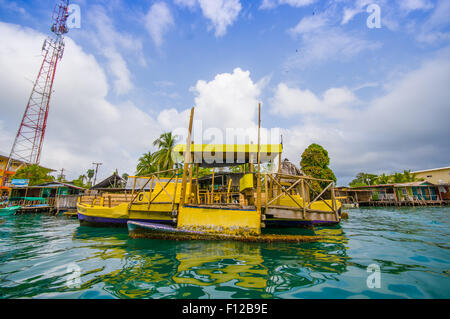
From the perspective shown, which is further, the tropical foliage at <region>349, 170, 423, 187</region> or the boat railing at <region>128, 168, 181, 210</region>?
the tropical foliage at <region>349, 170, 423, 187</region>

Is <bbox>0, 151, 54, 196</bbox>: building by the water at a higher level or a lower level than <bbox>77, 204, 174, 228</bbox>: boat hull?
higher

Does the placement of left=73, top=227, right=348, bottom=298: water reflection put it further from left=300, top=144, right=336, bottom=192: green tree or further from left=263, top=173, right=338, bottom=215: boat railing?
left=300, top=144, right=336, bottom=192: green tree

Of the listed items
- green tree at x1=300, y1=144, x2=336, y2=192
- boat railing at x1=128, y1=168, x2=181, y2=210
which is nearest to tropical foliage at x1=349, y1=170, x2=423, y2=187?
green tree at x1=300, y1=144, x2=336, y2=192

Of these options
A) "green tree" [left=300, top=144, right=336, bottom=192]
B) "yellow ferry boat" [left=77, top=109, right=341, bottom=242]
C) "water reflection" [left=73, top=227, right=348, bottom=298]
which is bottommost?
"water reflection" [left=73, top=227, right=348, bottom=298]

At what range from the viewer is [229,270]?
12.2 feet

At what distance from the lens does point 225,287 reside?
2.99m

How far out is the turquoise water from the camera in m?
2.83

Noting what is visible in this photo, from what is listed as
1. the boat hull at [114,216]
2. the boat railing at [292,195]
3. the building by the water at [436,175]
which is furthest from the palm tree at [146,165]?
the building by the water at [436,175]

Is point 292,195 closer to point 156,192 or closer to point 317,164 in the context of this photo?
point 156,192

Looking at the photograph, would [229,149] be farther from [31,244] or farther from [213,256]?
[31,244]

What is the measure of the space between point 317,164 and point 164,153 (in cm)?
2007

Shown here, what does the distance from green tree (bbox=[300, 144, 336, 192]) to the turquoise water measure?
54.6 ft
